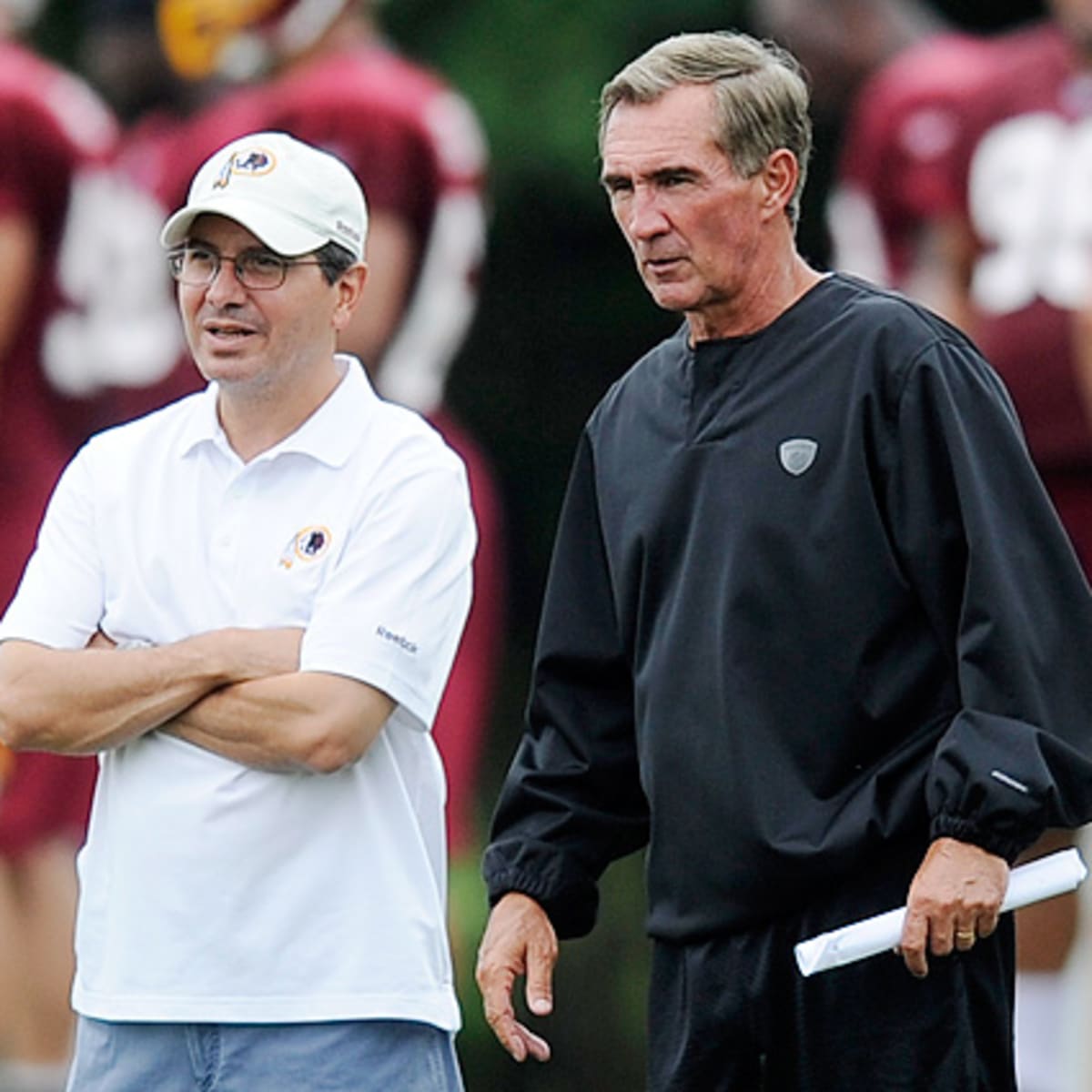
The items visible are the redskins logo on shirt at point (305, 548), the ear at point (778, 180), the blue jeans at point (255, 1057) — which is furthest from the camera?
the redskins logo on shirt at point (305, 548)

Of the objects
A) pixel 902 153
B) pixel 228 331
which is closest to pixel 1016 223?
pixel 902 153

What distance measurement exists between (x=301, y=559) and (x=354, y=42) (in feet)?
8.06

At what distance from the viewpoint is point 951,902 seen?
2686 millimetres

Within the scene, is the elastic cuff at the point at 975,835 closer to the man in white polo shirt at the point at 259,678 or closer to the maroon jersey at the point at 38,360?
the man in white polo shirt at the point at 259,678

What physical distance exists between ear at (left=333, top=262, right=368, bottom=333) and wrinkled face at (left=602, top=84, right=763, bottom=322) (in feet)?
1.78

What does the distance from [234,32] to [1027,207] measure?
6.09 feet

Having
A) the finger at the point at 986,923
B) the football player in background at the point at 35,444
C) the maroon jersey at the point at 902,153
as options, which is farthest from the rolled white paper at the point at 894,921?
the football player in background at the point at 35,444

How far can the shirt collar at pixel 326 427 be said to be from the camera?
334 centimetres

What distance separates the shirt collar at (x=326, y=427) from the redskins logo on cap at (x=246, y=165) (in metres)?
0.28

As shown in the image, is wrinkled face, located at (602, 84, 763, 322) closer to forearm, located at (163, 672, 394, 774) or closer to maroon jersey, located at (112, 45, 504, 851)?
forearm, located at (163, 672, 394, 774)

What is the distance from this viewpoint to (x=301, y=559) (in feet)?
10.8

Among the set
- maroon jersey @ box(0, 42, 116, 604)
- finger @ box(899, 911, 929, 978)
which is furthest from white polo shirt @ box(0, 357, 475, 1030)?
maroon jersey @ box(0, 42, 116, 604)

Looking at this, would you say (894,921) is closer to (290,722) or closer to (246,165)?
(290,722)

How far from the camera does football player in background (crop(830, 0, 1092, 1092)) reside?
15.8 ft
